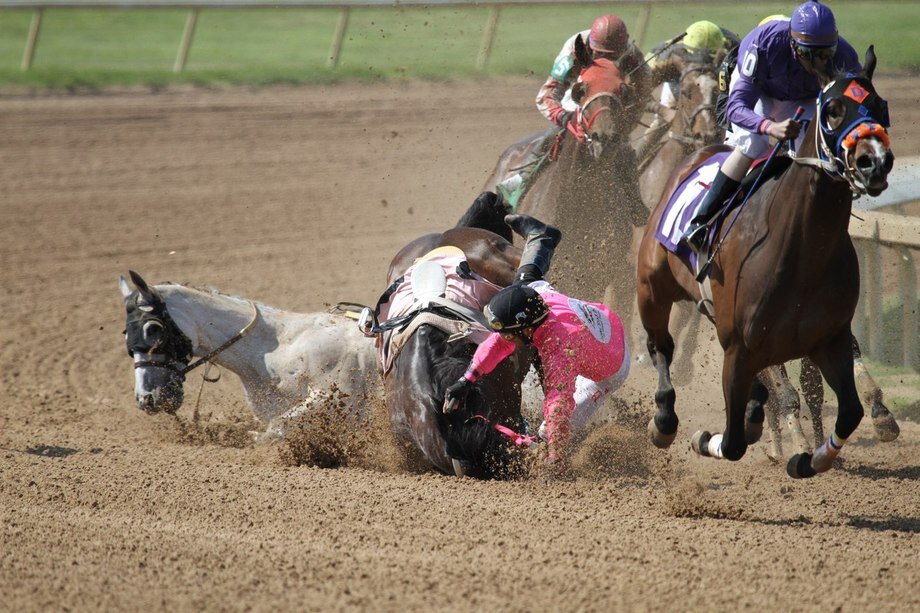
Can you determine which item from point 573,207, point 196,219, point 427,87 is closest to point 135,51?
point 427,87

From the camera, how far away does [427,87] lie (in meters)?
18.8

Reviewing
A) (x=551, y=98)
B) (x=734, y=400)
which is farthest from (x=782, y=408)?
(x=551, y=98)

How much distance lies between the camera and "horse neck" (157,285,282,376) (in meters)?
6.88

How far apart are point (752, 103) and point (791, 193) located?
82cm

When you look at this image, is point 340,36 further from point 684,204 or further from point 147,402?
point 684,204

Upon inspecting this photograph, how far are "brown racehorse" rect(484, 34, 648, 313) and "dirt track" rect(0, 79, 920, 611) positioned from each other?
0.89 metres

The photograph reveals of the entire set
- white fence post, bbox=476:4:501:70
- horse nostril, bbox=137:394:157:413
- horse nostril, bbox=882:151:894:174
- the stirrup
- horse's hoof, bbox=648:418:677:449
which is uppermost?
white fence post, bbox=476:4:501:70

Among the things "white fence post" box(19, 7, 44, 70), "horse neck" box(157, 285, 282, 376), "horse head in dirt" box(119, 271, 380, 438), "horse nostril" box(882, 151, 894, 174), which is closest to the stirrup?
"horse nostril" box(882, 151, 894, 174)

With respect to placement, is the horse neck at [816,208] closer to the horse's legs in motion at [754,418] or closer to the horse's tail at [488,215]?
the horse's legs in motion at [754,418]

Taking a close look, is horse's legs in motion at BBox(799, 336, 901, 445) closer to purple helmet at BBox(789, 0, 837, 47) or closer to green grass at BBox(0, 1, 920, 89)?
purple helmet at BBox(789, 0, 837, 47)

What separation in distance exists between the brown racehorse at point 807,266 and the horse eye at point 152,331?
128 inches

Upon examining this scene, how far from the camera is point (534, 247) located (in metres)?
6.38

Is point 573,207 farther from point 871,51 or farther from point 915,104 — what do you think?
point 915,104

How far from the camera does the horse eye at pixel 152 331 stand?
21.8 feet
